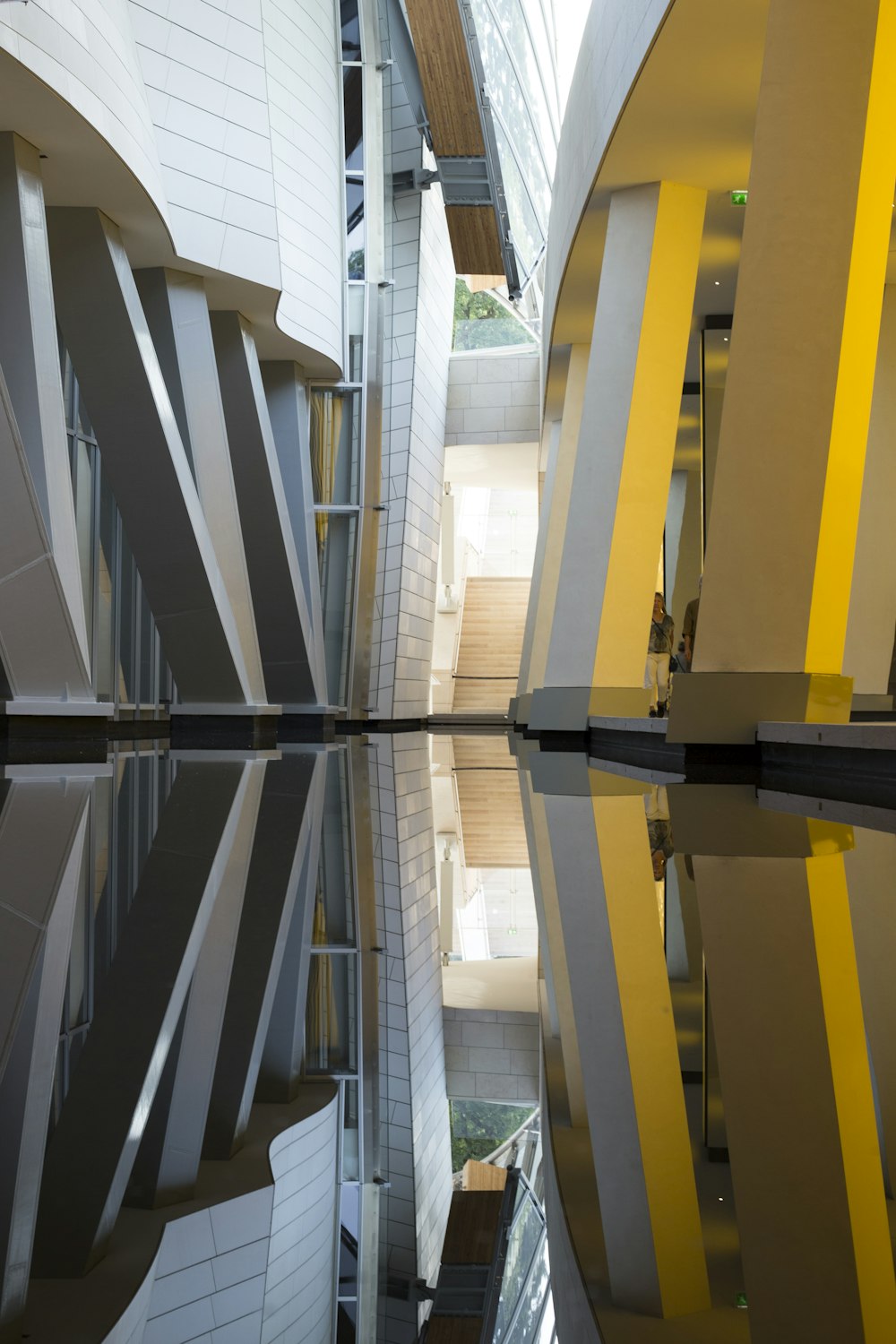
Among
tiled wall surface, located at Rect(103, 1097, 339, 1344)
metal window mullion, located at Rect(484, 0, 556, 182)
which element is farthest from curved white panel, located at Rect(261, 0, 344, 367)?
tiled wall surface, located at Rect(103, 1097, 339, 1344)

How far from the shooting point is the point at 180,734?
14.6m

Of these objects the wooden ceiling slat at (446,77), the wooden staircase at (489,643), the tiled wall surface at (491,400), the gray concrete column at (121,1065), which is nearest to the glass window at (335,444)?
the wooden ceiling slat at (446,77)

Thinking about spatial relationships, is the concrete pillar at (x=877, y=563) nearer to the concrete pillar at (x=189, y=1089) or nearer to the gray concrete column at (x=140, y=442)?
the gray concrete column at (x=140, y=442)

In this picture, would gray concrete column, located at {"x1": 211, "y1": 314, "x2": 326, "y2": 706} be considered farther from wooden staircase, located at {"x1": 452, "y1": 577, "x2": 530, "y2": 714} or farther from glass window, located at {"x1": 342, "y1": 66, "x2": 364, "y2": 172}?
wooden staircase, located at {"x1": 452, "y1": 577, "x2": 530, "y2": 714}

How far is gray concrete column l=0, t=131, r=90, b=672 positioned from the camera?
9102mm

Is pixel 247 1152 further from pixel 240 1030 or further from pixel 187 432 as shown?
pixel 187 432

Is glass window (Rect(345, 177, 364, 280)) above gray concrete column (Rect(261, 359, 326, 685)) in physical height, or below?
above

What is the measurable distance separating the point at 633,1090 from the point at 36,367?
29.2 feet

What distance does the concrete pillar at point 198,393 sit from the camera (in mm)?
13695

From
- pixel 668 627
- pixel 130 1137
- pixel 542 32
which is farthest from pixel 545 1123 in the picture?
pixel 542 32

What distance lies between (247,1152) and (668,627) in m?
13.0

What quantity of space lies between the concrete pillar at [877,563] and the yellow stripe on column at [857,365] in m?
6.99

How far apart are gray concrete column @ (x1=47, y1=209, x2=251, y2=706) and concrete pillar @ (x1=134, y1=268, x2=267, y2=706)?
718 millimetres

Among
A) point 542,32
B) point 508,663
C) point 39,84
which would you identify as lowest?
point 508,663
